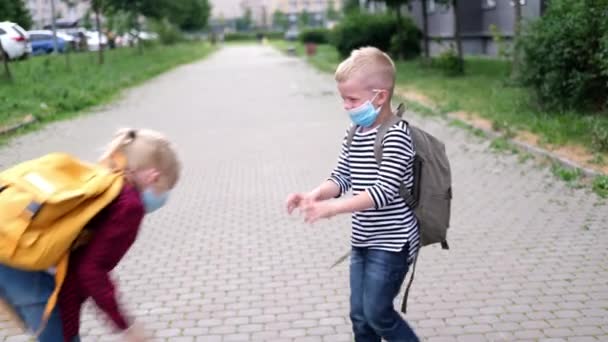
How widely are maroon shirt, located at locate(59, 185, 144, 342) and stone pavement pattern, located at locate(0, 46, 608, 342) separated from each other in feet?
5.24

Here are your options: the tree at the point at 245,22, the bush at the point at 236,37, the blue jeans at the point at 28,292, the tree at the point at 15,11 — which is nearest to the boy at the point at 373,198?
the blue jeans at the point at 28,292

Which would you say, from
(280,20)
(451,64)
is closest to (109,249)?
(451,64)

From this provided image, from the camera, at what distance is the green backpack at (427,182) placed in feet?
9.23

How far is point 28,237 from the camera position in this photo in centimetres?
226

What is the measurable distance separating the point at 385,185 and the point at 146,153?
905 millimetres

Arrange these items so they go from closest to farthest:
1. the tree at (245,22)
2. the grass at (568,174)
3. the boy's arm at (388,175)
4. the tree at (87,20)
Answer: the boy's arm at (388,175) → the grass at (568,174) → the tree at (87,20) → the tree at (245,22)

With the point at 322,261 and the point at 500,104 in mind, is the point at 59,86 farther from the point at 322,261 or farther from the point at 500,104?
the point at 322,261

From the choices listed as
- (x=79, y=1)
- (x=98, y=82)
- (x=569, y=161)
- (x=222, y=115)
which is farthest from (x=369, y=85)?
(x=79, y=1)

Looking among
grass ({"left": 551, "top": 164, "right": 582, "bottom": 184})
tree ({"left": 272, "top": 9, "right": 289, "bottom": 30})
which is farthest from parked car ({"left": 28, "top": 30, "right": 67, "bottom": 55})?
tree ({"left": 272, "top": 9, "right": 289, "bottom": 30})

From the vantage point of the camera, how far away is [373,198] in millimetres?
2723

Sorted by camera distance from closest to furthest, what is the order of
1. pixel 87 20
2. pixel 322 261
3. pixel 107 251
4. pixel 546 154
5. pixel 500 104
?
pixel 107 251 → pixel 322 261 → pixel 546 154 → pixel 500 104 → pixel 87 20

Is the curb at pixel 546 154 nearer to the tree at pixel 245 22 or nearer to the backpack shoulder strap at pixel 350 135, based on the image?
the backpack shoulder strap at pixel 350 135

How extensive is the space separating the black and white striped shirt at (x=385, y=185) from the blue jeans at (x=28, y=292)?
121 centimetres

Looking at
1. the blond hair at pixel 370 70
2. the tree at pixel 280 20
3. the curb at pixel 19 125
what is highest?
the tree at pixel 280 20
